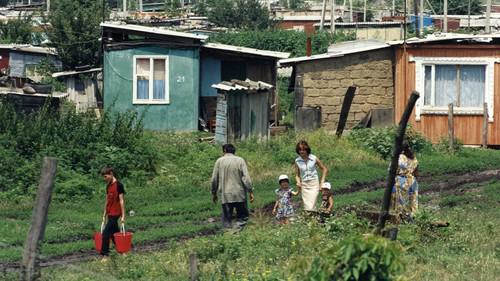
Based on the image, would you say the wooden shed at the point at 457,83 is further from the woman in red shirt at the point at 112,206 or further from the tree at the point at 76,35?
the tree at the point at 76,35

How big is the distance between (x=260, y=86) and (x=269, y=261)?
1567cm

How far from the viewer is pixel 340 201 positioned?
67.8 feet

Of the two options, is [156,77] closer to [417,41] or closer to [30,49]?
[417,41]

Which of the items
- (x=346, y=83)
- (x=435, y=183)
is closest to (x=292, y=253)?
(x=435, y=183)

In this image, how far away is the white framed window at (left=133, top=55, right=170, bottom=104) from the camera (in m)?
31.0

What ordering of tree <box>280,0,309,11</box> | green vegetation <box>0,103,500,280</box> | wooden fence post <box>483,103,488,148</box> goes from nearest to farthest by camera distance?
1. green vegetation <box>0,103,500,280</box>
2. wooden fence post <box>483,103,488,148</box>
3. tree <box>280,0,309,11</box>

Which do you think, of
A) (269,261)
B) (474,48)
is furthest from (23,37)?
(269,261)

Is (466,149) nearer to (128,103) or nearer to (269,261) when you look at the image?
(128,103)

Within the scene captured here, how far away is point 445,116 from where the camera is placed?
1177 inches

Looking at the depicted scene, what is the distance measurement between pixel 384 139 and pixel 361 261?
59.6 ft

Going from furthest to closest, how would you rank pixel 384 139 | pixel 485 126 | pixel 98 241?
pixel 485 126, pixel 384 139, pixel 98 241

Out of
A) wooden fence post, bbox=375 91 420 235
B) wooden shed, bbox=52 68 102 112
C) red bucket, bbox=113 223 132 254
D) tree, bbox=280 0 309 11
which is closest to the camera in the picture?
wooden fence post, bbox=375 91 420 235

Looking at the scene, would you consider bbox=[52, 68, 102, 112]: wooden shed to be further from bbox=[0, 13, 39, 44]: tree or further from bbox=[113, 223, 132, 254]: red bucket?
bbox=[113, 223, 132, 254]: red bucket

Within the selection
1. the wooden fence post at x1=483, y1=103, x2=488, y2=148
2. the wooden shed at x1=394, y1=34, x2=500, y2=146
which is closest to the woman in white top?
the wooden shed at x1=394, y1=34, x2=500, y2=146
